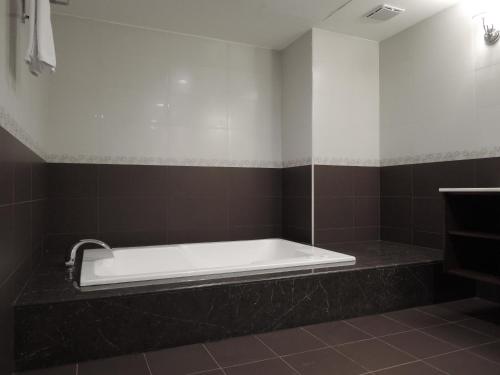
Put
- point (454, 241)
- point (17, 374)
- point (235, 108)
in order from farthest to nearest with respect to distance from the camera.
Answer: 1. point (235, 108)
2. point (454, 241)
3. point (17, 374)

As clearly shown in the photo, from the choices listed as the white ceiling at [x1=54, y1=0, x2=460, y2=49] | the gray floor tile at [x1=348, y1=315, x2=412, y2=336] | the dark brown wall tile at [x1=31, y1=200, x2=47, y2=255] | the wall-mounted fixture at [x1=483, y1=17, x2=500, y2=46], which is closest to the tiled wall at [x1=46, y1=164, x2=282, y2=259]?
the dark brown wall tile at [x1=31, y1=200, x2=47, y2=255]

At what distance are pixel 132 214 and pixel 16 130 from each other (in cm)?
141

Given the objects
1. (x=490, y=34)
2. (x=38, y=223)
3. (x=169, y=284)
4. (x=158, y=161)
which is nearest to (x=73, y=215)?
(x=38, y=223)

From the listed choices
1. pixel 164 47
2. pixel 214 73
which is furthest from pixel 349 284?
pixel 164 47

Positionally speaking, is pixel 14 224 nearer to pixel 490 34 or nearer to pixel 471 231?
pixel 471 231

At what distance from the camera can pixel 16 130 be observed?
1.70 metres

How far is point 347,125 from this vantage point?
3291 mm

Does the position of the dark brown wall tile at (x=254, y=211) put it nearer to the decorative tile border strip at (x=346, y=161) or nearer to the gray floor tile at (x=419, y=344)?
the decorative tile border strip at (x=346, y=161)

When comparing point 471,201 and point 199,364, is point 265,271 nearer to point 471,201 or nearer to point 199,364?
point 199,364

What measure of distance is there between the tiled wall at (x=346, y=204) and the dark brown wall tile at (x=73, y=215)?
1894 millimetres

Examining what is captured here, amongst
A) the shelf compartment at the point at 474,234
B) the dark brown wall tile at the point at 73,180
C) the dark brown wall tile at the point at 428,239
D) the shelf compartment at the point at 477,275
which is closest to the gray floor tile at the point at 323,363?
the shelf compartment at the point at 477,275

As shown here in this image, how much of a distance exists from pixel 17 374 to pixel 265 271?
4.23 feet

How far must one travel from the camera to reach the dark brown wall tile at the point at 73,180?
110 inches

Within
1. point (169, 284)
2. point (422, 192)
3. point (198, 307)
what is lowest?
point (198, 307)
